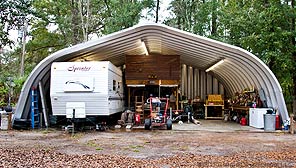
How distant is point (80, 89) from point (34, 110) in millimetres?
2671

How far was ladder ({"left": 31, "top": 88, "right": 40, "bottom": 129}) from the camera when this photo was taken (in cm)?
1373

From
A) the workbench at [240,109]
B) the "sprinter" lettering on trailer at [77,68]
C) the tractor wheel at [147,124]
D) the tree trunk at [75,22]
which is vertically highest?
the tree trunk at [75,22]

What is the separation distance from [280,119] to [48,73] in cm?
896

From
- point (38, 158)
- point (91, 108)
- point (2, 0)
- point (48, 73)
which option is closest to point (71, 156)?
point (38, 158)

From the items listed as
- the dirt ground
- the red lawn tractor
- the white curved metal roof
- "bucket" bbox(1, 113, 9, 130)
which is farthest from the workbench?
"bucket" bbox(1, 113, 9, 130)

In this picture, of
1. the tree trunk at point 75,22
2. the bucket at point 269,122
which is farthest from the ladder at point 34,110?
the tree trunk at point 75,22

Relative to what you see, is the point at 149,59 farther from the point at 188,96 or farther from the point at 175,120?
the point at 188,96

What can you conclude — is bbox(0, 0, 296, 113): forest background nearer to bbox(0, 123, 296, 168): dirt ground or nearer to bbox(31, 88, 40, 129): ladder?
bbox(31, 88, 40, 129): ladder

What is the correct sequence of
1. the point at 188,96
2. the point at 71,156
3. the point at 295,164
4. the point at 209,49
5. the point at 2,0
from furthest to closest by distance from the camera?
the point at 188,96
the point at 2,0
the point at 209,49
the point at 71,156
the point at 295,164

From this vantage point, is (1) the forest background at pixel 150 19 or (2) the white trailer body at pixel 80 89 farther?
(1) the forest background at pixel 150 19

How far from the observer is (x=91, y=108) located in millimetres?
12805

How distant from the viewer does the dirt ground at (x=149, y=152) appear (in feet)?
21.2

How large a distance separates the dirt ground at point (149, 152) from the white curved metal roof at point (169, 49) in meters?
3.81

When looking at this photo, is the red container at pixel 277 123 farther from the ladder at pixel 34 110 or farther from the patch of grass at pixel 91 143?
the ladder at pixel 34 110
